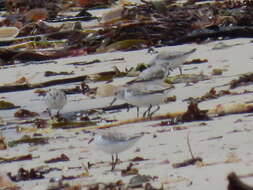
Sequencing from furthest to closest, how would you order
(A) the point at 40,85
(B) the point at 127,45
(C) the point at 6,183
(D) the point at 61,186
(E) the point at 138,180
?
1. (B) the point at 127,45
2. (A) the point at 40,85
3. (C) the point at 6,183
4. (D) the point at 61,186
5. (E) the point at 138,180

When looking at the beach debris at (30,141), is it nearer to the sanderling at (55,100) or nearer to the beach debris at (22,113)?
the sanderling at (55,100)

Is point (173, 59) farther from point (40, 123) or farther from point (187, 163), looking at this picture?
point (187, 163)

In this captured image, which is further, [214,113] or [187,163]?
[214,113]

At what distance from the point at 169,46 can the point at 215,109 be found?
3.18 meters

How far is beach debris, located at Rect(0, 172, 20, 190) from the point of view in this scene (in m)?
4.08

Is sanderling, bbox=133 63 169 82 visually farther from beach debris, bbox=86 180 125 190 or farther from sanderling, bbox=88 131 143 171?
beach debris, bbox=86 180 125 190

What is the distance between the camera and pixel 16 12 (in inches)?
488

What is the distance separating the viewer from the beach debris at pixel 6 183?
161 inches

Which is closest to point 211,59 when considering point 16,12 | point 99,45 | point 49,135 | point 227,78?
point 227,78

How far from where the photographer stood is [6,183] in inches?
161

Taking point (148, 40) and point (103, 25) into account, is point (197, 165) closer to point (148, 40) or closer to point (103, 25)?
point (148, 40)

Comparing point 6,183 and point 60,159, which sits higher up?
point 6,183

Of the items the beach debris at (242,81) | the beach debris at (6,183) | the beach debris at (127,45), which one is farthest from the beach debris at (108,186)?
the beach debris at (127,45)

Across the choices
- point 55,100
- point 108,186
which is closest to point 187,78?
point 55,100
